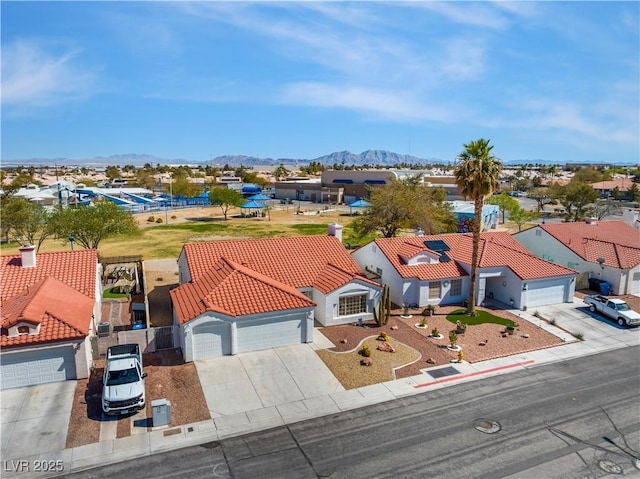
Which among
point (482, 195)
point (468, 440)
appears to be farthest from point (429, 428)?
point (482, 195)

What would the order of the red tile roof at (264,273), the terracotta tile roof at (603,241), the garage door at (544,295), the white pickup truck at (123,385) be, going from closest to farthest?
the white pickup truck at (123,385)
the red tile roof at (264,273)
the garage door at (544,295)
the terracotta tile roof at (603,241)

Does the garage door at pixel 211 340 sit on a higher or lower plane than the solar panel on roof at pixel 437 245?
lower

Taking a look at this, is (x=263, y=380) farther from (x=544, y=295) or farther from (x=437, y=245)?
(x=544, y=295)

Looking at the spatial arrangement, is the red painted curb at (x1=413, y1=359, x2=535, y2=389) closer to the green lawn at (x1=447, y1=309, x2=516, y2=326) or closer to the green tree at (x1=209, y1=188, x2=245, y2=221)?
the green lawn at (x1=447, y1=309, x2=516, y2=326)

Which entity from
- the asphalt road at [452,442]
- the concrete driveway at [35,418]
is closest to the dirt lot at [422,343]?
the asphalt road at [452,442]

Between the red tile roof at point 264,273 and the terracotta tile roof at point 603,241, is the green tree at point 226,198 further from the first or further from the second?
the terracotta tile roof at point 603,241

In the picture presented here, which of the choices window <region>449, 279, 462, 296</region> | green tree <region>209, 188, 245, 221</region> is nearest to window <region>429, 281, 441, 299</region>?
window <region>449, 279, 462, 296</region>
